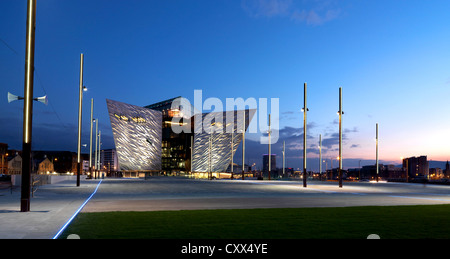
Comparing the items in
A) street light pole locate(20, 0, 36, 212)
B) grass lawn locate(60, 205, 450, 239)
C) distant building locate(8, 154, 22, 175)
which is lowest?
distant building locate(8, 154, 22, 175)

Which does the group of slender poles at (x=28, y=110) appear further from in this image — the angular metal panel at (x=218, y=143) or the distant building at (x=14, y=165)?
the distant building at (x=14, y=165)

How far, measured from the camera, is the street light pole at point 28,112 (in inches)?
521

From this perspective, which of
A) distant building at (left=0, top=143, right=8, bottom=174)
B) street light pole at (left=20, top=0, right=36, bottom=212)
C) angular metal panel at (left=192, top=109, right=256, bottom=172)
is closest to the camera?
street light pole at (left=20, top=0, right=36, bottom=212)

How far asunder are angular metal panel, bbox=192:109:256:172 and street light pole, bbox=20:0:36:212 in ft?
312

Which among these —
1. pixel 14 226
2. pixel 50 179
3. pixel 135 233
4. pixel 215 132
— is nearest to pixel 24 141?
pixel 14 226

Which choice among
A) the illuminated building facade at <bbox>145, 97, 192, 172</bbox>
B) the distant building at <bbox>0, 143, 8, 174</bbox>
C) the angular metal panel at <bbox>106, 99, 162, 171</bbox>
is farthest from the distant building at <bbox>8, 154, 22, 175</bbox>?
the angular metal panel at <bbox>106, 99, 162, 171</bbox>

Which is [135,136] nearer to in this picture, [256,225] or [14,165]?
[14,165]

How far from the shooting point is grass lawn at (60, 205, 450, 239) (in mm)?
8258

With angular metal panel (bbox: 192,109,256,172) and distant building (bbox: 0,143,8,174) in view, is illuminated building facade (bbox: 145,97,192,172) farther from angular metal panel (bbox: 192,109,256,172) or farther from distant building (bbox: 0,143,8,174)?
distant building (bbox: 0,143,8,174)

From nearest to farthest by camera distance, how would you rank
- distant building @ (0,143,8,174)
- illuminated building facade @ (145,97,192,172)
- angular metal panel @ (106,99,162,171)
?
angular metal panel @ (106,99,162,171) → illuminated building facade @ (145,97,192,172) → distant building @ (0,143,8,174)

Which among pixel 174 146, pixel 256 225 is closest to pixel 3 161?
pixel 174 146
